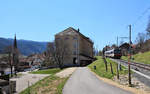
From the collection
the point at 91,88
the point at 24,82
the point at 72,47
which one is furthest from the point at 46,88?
the point at 72,47

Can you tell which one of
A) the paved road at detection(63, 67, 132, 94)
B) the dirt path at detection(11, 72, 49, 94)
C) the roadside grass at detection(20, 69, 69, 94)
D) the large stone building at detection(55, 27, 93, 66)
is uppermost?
the large stone building at detection(55, 27, 93, 66)

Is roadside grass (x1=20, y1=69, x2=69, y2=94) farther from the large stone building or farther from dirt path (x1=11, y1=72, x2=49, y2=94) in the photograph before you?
the large stone building

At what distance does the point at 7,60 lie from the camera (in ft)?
227

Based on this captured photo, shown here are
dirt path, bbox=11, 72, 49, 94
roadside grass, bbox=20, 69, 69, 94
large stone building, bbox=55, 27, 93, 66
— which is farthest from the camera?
large stone building, bbox=55, 27, 93, 66

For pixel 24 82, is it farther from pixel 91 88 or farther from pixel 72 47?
pixel 72 47

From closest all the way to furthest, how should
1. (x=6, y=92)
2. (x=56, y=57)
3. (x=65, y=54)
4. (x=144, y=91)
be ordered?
(x=144, y=91) → (x=6, y=92) → (x=56, y=57) → (x=65, y=54)

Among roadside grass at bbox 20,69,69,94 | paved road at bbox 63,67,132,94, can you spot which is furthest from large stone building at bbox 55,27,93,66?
paved road at bbox 63,67,132,94

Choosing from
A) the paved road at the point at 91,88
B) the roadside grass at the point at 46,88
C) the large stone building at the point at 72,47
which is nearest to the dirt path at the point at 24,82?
the roadside grass at the point at 46,88

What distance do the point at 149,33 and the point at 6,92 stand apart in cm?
5175

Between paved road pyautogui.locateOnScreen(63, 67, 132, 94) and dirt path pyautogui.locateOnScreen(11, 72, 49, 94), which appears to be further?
dirt path pyautogui.locateOnScreen(11, 72, 49, 94)

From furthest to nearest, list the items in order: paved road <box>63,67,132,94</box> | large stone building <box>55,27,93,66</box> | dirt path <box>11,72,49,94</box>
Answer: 1. large stone building <box>55,27,93,66</box>
2. dirt path <box>11,72,49,94</box>
3. paved road <box>63,67,132,94</box>

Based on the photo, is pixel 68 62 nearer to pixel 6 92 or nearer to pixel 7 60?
pixel 7 60

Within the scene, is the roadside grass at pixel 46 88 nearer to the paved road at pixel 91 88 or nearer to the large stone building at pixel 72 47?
the paved road at pixel 91 88

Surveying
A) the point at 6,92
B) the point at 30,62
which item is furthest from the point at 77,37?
the point at 30,62
